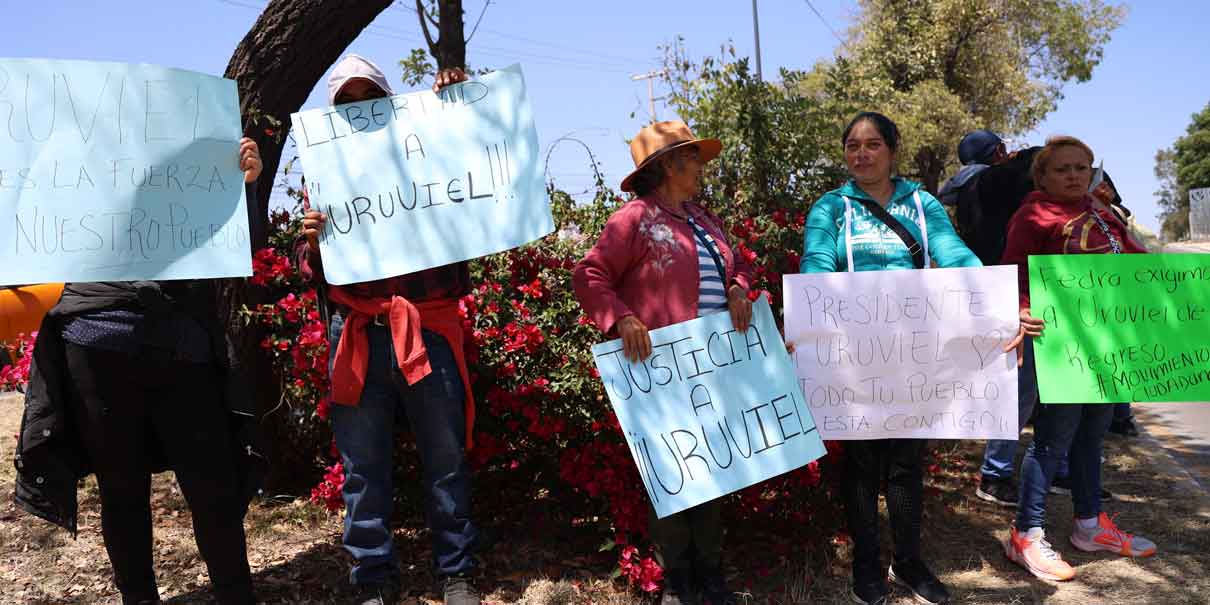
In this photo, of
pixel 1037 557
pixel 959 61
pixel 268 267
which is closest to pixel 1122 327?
pixel 1037 557

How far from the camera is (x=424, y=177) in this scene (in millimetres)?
3027

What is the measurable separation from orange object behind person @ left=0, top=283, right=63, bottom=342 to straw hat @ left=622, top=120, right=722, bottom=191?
2.36 metres

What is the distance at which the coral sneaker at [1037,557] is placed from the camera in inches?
145

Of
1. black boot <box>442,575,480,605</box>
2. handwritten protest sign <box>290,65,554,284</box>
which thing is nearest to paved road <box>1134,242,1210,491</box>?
black boot <box>442,575,480,605</box>

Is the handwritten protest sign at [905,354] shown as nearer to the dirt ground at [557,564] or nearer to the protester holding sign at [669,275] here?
the protester holding sign at [669,275]

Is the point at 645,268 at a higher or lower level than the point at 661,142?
lower

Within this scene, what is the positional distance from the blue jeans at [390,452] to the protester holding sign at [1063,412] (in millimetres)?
2167

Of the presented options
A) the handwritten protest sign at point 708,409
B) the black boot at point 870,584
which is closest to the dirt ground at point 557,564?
the black boot at point 870,584

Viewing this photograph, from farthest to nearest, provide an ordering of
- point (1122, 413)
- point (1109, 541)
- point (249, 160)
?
point (1122, 413), point (1109, 541), point (249, 160)

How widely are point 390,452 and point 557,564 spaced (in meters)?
1.02

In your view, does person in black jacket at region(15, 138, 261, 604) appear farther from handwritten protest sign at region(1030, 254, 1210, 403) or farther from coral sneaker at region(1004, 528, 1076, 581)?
coral sneaker at region(1004, 528, 1076, 581)

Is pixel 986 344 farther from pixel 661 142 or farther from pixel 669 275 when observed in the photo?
pixel 661 142

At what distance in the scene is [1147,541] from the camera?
4.02 metres

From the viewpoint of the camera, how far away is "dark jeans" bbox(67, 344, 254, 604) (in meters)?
2.85
